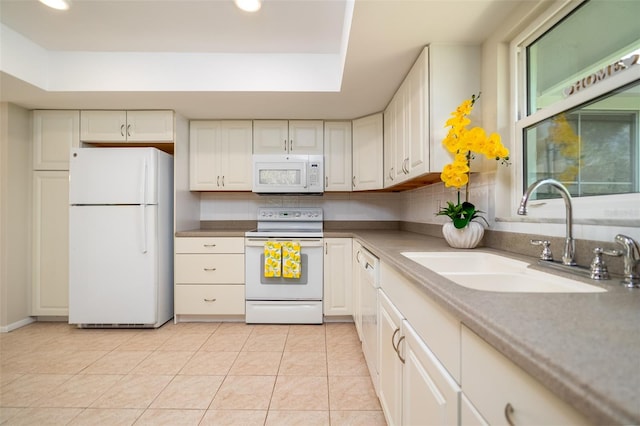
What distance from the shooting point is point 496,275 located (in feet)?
3.78

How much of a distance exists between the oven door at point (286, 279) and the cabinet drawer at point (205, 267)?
0.15 metres

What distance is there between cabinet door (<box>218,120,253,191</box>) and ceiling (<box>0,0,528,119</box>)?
302 millimetres

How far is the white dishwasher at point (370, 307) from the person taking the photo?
1.58 m

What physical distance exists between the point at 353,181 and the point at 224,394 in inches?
84.8

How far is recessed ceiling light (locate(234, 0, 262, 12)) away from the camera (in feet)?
5.67

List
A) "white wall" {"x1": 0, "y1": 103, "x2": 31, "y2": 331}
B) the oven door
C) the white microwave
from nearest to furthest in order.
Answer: "white wall" {"x1": 0, "y1": 103, "x2": 31, "y2": 331} → the oven door → the white microwave

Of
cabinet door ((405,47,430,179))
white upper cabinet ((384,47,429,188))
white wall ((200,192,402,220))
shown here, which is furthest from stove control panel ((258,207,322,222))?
cabinet door ((405,47,430,179))

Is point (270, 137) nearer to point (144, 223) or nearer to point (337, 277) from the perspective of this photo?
point (144, 223)

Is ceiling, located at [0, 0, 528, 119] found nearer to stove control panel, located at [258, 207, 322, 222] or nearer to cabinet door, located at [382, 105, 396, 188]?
cabinet door, located at [382, 105, 396, 188]

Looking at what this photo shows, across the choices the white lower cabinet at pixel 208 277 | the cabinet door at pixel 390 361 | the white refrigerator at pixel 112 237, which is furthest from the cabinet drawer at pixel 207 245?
the cabinet door at pixel 390 361

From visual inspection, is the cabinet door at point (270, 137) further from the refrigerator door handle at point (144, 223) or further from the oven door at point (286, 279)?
the refrigerator door handle at point (144, 223)

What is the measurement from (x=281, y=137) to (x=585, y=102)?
7.93ft

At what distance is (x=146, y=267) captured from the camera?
2.57m

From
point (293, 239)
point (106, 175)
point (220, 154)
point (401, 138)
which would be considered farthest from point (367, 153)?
point (106, 175)
